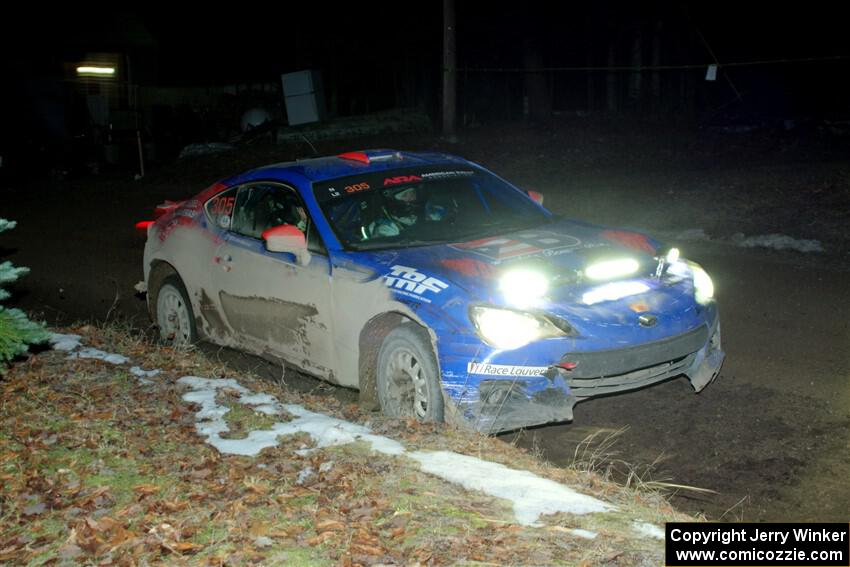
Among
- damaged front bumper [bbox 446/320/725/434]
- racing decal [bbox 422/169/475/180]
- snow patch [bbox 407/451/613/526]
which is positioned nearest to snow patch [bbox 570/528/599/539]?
snow patch [bbox 407/451/613/526]

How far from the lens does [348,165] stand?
7.74m

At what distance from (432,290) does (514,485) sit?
1516 millimetres

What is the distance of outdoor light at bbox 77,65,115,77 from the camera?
31391 mm

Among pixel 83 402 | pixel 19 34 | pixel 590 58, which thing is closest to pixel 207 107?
pixel 19 34

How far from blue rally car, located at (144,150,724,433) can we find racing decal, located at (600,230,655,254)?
0.05 feet

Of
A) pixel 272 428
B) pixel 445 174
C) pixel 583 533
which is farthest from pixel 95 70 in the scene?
pixel 583 533

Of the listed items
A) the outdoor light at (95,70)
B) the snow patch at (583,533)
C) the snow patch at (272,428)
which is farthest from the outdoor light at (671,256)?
the outdoor light at (95,70)

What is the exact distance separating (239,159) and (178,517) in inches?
743

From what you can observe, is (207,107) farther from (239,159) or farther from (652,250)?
(652,250)

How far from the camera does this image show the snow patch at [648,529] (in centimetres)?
439

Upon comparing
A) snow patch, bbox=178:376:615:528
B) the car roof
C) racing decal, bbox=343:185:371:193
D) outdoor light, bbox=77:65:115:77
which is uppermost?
outdoor light, bbox=77:65:115:77

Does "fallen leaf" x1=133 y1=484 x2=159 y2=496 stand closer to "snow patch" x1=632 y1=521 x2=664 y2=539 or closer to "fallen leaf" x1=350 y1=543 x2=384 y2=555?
"fallen leaf" x1=350 y1=543 x2=384 y2=555

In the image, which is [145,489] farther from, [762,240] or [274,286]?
[762,240]

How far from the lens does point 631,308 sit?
618 centimetres
